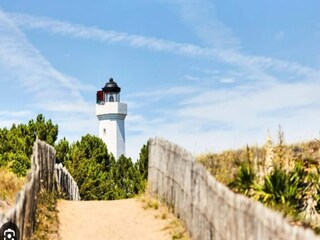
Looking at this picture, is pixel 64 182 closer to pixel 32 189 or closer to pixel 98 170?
pixel 32 189

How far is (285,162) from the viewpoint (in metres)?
17.0

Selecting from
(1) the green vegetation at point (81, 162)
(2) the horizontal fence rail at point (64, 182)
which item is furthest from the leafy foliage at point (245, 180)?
(1) the green vegetation at point (81, 162)

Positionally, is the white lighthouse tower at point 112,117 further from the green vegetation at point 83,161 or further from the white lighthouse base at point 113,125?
the green vegetation at point 83,161

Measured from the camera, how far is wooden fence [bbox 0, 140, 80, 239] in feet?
39.0

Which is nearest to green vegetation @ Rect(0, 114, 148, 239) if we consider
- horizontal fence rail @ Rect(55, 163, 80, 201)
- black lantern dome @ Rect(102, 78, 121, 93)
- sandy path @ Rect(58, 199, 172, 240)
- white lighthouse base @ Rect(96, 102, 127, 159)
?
white lighthouse base @ Rect(96, 102, 127, 159)

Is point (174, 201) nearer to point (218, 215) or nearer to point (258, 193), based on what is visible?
point (258, 193)

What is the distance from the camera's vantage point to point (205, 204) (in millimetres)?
12273

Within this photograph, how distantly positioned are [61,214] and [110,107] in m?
46.8

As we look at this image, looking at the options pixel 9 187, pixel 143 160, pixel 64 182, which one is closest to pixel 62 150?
pixel 143 160

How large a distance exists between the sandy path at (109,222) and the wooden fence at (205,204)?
2.22 feet

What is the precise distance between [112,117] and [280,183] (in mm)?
50695

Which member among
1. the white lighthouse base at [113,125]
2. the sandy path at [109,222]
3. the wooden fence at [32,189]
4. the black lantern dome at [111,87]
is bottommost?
the sandy path at [109,222]

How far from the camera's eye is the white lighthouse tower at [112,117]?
62625 mm

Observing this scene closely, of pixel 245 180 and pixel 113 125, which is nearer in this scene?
pixel 245 180
